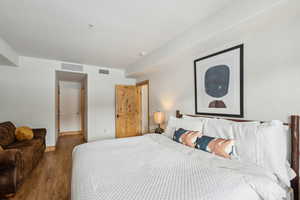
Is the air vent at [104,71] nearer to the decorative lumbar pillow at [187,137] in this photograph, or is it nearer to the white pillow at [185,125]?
the white pillow at [185,125]

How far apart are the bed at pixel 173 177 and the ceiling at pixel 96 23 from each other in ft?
6.28

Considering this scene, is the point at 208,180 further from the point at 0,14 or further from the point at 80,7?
→ the point at 0,14

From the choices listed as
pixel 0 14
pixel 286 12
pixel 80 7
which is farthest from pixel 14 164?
pixel 286 12

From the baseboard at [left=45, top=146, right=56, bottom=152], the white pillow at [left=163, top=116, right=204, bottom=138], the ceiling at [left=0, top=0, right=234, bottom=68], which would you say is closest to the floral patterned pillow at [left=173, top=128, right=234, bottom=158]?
the white pillow at [left=163, top=116, right=204, bottom=138]

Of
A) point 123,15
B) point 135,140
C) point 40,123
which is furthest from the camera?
point 40,123

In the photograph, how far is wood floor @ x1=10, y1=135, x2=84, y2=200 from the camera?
196 cm

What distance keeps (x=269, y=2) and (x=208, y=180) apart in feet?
6.06

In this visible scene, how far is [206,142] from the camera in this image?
1750 mm

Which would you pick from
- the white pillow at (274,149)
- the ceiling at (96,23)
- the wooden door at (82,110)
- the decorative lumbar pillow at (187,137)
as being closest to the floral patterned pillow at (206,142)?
the decorative lumbar pillow at (187,137)

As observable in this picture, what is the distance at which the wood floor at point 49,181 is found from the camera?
6.42ft

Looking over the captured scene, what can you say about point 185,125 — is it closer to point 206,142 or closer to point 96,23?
point 206,142

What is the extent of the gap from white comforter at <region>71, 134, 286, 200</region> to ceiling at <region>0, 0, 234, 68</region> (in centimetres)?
192

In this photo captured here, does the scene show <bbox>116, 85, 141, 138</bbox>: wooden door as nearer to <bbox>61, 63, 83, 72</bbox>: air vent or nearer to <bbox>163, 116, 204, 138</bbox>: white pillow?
<bbox>61, 63, 83, 72</bbox>: air vent

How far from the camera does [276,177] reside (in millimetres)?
1328
